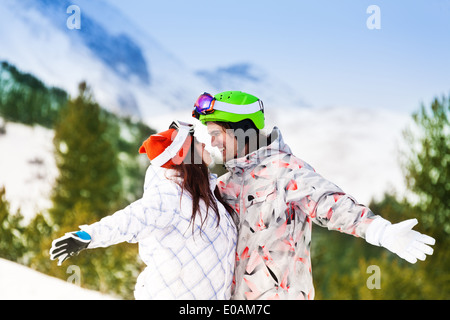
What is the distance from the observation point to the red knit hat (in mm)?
2748

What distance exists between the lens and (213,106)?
9.95 ft

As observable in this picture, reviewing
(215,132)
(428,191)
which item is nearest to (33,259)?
(428,191)

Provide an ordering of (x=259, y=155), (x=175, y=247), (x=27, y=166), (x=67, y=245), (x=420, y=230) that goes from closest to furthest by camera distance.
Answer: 1. (x=67, y=245)
2. (x=175, y=247)
3. (x=259, y=155)
4. (x=420, y=230)
5. (x=27, y=166)

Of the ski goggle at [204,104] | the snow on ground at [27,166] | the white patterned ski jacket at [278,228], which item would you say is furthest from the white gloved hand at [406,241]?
the snow on ground at [27,166]

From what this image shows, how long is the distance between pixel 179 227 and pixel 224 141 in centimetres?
65

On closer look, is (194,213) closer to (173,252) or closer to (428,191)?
(173,252)

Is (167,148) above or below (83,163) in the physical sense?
above

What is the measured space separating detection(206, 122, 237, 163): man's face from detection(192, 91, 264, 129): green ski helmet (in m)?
0.06

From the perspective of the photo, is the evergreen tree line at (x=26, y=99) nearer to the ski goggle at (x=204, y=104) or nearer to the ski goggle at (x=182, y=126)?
the ski goggle at (x=204, y=104)

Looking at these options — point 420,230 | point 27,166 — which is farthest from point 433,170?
point 27,166

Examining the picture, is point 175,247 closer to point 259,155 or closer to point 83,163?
point 259,155

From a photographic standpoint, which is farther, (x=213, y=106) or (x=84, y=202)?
(x=84, y=202)

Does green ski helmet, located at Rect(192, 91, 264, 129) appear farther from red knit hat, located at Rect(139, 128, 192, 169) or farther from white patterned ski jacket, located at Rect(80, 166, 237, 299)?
white patterned ski jacket, located at Rect(80, 166, 237, 299)
